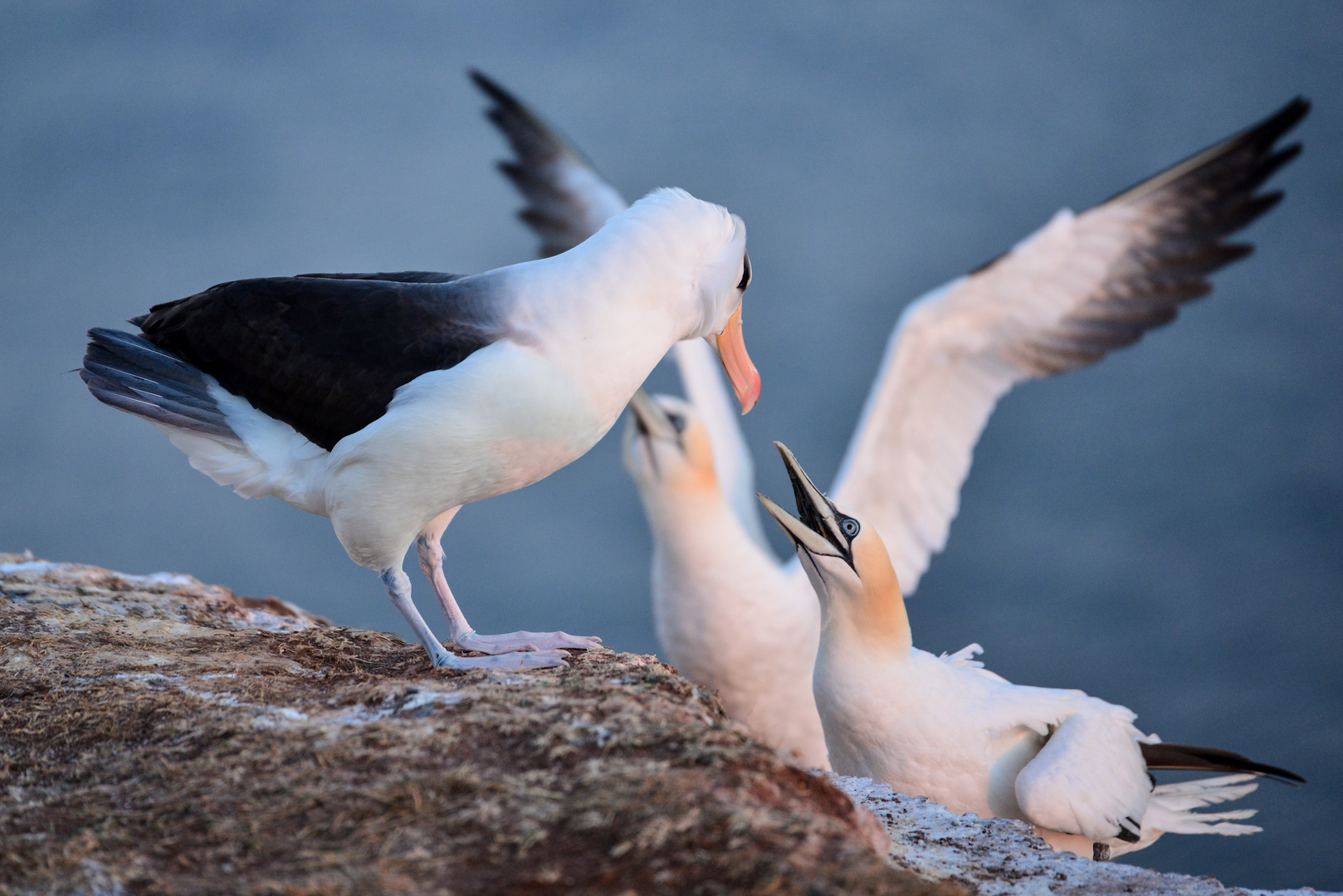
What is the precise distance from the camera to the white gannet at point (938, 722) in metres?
4.81

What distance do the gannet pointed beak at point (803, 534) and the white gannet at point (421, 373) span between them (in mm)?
1192

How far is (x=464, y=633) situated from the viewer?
14.2 feet

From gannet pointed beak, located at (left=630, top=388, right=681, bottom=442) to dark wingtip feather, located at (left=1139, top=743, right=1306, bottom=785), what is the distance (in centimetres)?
433

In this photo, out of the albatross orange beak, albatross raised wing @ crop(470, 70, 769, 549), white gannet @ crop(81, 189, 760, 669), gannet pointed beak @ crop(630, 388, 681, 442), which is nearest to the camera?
white gannet @ crop(81, 189, 760, 669)

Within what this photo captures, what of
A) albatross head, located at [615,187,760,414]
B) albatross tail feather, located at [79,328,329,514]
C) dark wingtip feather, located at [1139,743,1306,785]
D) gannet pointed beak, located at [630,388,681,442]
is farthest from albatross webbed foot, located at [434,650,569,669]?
gannet pointed beak, located at [630,388,681,442]

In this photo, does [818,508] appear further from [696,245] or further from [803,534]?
[696,245]

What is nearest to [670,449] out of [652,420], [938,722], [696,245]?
[652,420]

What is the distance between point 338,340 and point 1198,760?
14.4ft

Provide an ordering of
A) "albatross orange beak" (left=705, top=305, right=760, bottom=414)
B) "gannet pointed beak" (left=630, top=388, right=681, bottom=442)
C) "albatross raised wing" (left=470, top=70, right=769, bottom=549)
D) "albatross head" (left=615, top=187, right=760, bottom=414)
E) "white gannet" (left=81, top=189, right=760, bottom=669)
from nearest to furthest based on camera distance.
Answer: "white gannet" (left=81, top=189, right=760, bottom=669) → "albatross head" (left=615, top=187, right=760, bottom=414) → "albatross orange beak" (left=705, top=305, right=760, bottom=414) → "gannet pointed beak" (left=630, top=388, right=681, bottom=442) → "albatross raised wing" (left=470, top=70, right=769, bottom=549)

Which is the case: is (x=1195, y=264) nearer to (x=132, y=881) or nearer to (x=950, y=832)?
(x=950, y=832)

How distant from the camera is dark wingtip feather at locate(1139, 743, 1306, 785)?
518 centimetres

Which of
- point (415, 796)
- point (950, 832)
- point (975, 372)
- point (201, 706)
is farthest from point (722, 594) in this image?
point (415, 796)

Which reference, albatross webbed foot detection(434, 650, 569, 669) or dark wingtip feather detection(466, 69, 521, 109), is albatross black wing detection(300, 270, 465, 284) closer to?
albatross webbed foot detection(434, 650, 569, 669)

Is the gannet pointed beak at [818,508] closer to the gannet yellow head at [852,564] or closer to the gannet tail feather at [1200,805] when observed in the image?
the gannet yellow head at [852,564]
